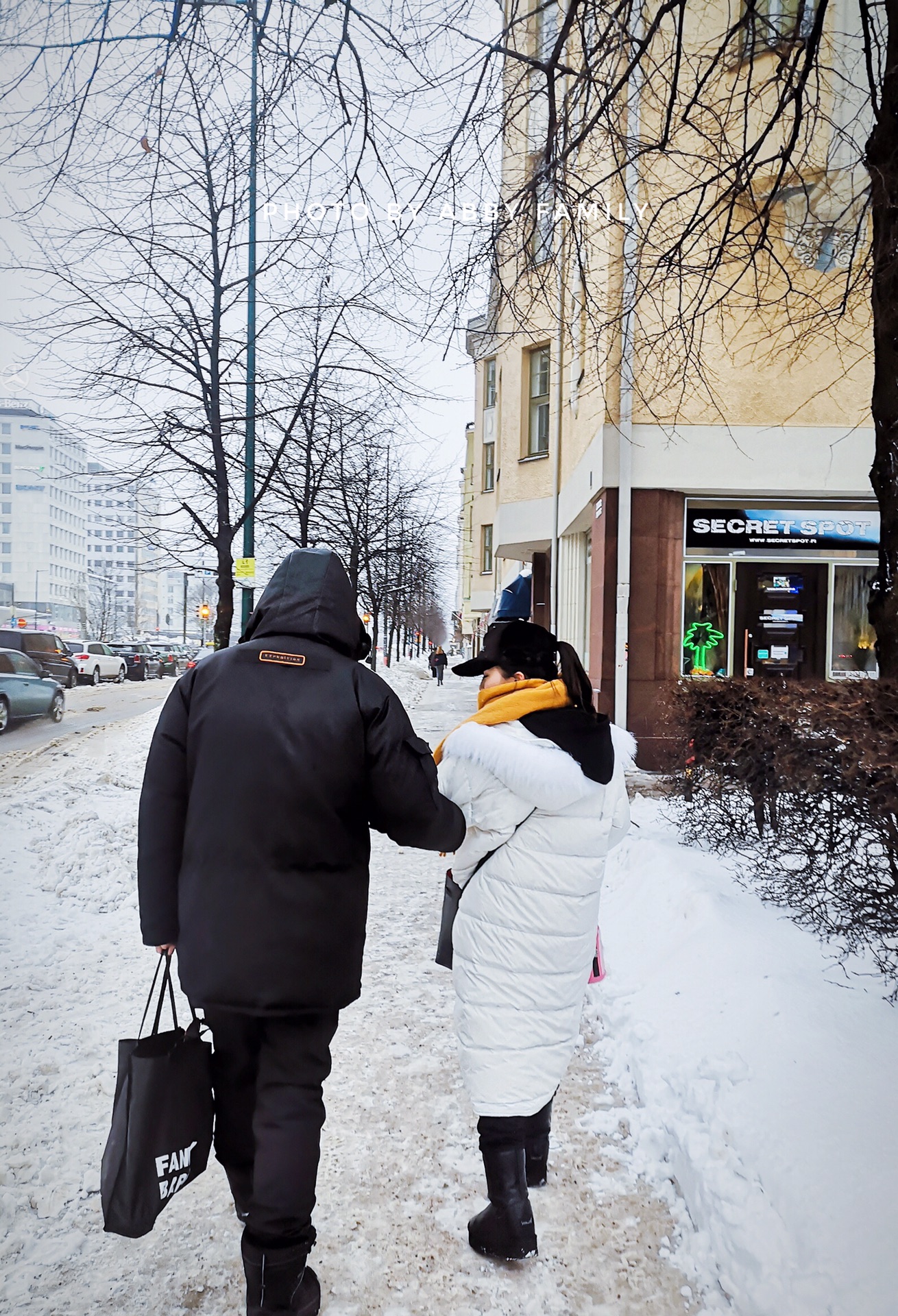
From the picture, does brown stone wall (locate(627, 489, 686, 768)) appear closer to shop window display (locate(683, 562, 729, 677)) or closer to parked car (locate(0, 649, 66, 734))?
shop window display (locate(683, 562, 729, 677))

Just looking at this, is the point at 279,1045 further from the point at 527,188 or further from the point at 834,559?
the point at 834,559

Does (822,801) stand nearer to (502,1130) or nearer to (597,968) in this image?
(597,968)

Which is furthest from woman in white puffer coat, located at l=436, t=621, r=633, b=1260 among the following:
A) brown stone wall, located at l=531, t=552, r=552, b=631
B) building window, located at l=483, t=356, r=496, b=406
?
building window, located at l=483, t=356, r=496, b=406

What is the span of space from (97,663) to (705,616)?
29.0 m

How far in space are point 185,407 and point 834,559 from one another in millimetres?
9893

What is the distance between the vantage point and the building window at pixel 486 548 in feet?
131

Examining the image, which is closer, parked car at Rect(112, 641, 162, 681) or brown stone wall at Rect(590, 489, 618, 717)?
brown stone wall at Rect(590, 489, 618, 717)

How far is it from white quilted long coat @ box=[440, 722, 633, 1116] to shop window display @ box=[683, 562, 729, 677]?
35.1ft

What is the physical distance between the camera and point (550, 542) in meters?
19.0

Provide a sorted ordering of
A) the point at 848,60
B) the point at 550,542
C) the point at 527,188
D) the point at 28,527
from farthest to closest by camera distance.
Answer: the point at 28,527 → the point at 550,542 → the point at 848,60 → the point at 527,188

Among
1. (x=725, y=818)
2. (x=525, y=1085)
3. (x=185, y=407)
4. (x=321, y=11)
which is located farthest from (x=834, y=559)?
(x=525, y=1085)

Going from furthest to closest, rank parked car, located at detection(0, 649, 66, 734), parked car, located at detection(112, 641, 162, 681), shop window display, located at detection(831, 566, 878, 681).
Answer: parked car, located at detection(112, 641, 162, 681) → parked car, located at detection(0, 649, 66, 734) → shop window display, located at detection(831, 566, 878, 681)

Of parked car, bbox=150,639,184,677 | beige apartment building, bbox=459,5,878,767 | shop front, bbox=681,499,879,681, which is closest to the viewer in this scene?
beige apartment building, bbox=459,5,878,767

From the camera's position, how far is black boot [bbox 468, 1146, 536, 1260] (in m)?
2.56
